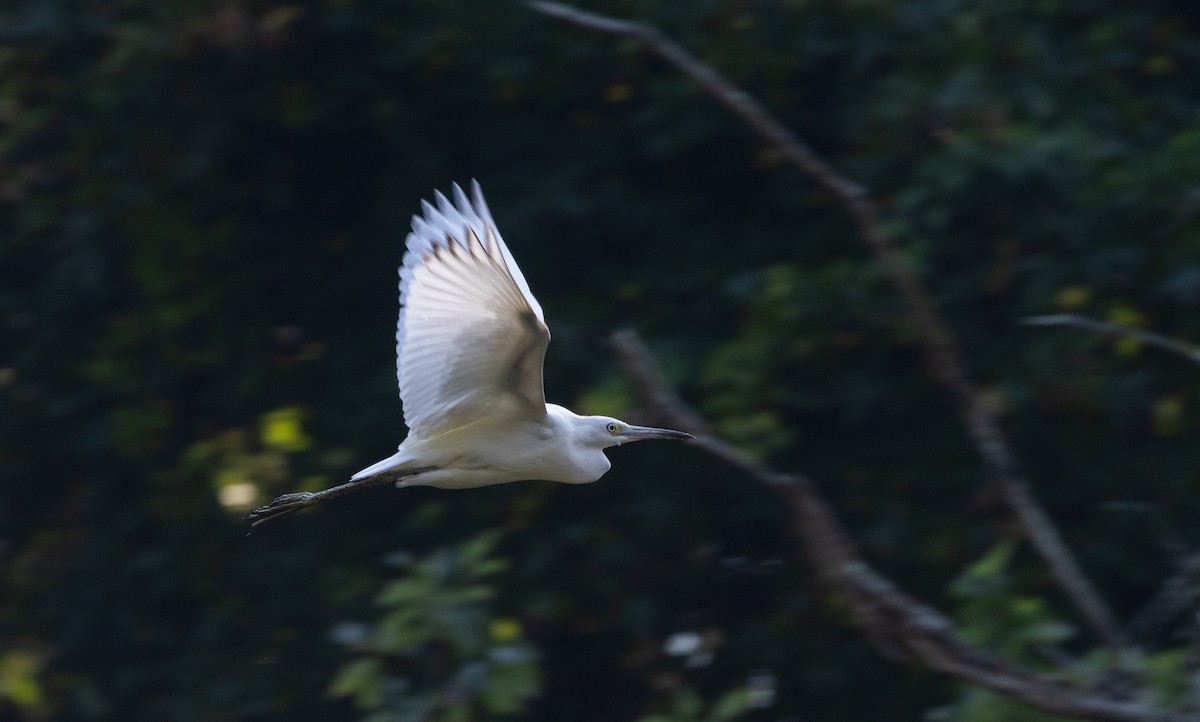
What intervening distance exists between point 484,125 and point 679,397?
1501 millimetres

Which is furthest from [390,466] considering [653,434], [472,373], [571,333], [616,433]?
[571,333]

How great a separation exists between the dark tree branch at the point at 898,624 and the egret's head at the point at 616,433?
108 millimetres

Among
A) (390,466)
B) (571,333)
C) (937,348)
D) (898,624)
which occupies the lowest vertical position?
(898,624)

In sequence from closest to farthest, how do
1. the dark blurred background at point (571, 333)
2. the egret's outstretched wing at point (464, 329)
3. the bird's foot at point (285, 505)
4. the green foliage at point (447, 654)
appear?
1. the egret's outstretched wing at point (464, 329)
2. the bird's foot at point (285, 505)
3. the green foliage at point (447, 654)
4. the dark blurred background at point (571, 333)

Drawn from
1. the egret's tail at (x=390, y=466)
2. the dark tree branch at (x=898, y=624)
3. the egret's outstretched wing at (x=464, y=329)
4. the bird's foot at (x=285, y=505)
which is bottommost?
the dark tree branch at (x=898, y=624)

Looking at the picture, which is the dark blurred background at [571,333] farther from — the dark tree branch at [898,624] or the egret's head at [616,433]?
the egret's head at [616,433]

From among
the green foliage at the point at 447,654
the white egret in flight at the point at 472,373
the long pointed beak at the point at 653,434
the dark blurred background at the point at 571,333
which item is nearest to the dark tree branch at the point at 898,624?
the long pointed beak at the point at 653,434

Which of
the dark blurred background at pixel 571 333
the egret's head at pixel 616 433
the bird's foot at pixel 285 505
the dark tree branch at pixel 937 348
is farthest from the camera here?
the dark blurred background at pixel 571 333

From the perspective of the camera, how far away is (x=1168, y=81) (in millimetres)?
5977

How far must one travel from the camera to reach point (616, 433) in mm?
4207

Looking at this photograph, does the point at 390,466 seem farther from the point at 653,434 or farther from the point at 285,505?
the point at 653,434

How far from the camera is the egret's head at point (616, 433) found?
13.5 ft

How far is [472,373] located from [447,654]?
66.0 inches

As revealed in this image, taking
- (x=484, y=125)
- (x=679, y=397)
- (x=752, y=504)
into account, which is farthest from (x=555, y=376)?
(x=484, y=125)
